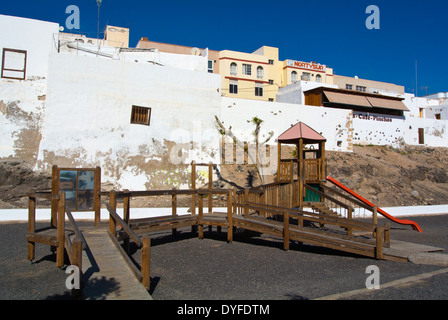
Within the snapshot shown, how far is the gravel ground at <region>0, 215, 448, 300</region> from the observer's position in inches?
236

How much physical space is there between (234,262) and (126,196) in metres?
3.22

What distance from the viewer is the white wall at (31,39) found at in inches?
766

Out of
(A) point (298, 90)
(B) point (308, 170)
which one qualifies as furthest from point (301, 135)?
(A) point (298, 90)

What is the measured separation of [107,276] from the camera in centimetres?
582

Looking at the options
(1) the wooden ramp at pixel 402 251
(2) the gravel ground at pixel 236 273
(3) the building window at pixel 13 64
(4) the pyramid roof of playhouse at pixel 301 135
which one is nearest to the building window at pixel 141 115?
(3) the building window at pixel 13 64

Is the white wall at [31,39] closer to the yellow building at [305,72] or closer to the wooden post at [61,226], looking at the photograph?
the wooden post at [61,226]

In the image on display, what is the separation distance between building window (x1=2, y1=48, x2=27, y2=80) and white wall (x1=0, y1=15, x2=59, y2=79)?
0.77ft

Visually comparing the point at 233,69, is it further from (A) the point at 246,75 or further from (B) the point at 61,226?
(B) the point at 61,226

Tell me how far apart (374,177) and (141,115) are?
57.5ft

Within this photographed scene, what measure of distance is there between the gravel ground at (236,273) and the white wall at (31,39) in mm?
12303

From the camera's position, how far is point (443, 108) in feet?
151

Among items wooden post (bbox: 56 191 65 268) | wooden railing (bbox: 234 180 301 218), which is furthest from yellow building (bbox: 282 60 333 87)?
wooden post (bbox: 56 191 65 268)
